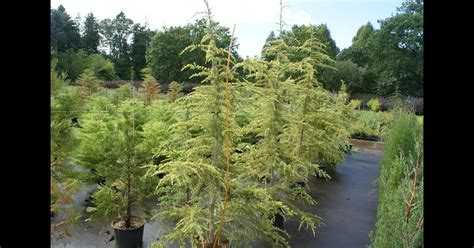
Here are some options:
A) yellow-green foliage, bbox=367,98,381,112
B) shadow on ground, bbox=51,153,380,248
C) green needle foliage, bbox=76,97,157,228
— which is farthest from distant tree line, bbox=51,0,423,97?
yellow-green foliage, bbox=367,98,381,112

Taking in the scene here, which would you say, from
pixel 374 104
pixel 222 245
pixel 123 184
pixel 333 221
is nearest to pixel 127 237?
pixel 123 184

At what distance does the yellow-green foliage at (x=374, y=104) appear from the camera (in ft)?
18.9

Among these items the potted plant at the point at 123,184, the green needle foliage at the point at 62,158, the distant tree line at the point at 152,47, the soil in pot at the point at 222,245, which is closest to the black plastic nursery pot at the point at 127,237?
the potted plant at the point at 123,184

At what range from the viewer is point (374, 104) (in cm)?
599

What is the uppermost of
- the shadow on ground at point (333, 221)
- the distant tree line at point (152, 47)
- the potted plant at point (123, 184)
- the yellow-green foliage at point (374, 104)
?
the distant tree line at point (152, 47)

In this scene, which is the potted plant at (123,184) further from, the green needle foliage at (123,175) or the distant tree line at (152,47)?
the distant tree line at (152,47)

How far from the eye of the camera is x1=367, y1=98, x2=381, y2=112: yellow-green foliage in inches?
226

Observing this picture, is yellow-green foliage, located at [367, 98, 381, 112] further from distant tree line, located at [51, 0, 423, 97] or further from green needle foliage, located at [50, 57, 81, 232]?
green needle foliage, located at [50, 57, 81, 232]

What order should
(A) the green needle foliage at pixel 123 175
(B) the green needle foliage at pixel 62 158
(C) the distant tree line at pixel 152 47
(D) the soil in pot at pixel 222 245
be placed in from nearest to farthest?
(C) the distant tree line at pixel 152 47 < (B) the green needle foliage at pixel 62 158 < (D) the soil in pot at pixel 222 245 < (A) the green needle foliage at pixel 123 175

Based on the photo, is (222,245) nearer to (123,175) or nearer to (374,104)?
(123,175)

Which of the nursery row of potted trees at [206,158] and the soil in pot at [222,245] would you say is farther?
the soil in pot at [222,245]
